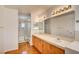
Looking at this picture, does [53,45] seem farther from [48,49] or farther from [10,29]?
[10,29]

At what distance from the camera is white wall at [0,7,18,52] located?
328cm

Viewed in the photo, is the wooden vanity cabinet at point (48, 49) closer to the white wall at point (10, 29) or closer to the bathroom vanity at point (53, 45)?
the bathroom vanity at point (53, 45)

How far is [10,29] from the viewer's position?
3.44 m

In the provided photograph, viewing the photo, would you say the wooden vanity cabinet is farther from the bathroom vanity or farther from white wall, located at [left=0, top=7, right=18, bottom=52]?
white wall, located at [left=0, top=7, right=18, bottom=52]

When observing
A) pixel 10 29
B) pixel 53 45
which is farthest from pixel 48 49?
pixel 10 29

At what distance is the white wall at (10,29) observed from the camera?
10.8 ft

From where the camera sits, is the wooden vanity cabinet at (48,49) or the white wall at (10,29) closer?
the wooden vanity cabinet at (48,49)

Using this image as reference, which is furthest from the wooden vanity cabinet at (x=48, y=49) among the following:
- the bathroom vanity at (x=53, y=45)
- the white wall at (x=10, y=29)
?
the white wall at (x=10, y=29)
